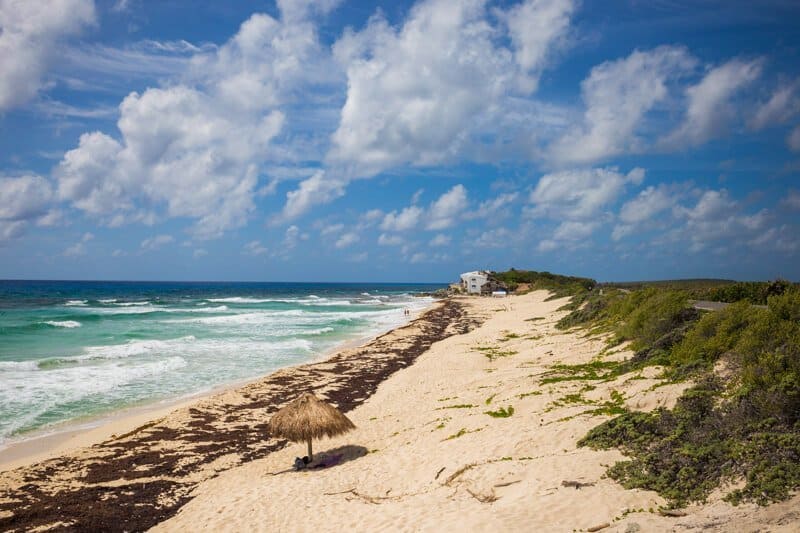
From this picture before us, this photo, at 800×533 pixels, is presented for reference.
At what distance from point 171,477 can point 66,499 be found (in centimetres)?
207

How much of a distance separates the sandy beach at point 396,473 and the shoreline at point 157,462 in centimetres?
5

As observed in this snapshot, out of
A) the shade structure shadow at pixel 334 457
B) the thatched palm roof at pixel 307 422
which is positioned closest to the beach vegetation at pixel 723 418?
the shade structure shadow at pixel 334 457

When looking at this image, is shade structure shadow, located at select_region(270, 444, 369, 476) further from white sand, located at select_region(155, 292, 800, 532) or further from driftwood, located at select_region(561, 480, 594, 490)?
driftwood, located at select_region(561, 480, 594, 490)

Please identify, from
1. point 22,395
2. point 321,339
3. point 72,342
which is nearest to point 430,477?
point 22,395

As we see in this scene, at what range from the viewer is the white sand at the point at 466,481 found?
6691mm

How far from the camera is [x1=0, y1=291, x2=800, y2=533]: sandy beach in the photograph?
23.1 feet

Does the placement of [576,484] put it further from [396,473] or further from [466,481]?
[396,473]

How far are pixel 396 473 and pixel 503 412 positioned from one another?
3.72 metres

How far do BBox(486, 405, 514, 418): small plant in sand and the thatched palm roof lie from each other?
12.2 ft

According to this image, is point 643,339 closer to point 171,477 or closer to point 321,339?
point 171,477

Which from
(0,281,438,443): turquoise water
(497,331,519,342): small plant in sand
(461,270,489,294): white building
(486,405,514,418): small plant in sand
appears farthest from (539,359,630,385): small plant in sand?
(461,270,489,294): white building

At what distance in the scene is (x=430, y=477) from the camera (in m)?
9.50

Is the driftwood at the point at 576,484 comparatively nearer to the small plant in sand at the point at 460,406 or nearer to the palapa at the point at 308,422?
the palapa at the point at 308,422

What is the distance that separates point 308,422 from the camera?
38.9 feet
